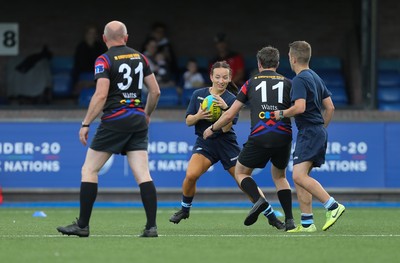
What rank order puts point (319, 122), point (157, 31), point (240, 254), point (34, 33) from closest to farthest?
point (240, 254) < point (319, 122) < point (157, 31) < point (34, 33)

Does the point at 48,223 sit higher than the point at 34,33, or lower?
lower

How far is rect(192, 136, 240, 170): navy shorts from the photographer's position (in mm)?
13418

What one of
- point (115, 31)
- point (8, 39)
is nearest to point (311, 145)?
point (115, 31)

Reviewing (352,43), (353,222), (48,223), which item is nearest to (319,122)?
(353,222)

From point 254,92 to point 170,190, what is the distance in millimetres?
7343

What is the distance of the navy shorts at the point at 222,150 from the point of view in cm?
1342

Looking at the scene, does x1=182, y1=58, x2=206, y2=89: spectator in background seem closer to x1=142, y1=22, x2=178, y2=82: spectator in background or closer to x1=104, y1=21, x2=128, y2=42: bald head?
x1=142, y1=22, x2=178, y2=82: spectator in background

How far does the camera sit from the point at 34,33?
24.3 m

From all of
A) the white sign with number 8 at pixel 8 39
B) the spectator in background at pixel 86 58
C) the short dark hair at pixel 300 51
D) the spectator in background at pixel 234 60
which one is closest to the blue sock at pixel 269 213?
the short dark hair at pixel 300 51

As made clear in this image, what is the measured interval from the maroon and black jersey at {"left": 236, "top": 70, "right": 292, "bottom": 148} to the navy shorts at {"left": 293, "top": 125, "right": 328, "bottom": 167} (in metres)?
0.24

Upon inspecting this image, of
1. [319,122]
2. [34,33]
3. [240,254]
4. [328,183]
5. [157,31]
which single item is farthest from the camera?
[34,33]

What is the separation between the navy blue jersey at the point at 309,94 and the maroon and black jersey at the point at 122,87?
5.12ft

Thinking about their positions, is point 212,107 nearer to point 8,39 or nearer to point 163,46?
point 163,46

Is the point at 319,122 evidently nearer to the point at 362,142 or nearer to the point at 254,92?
the point at 254,92
